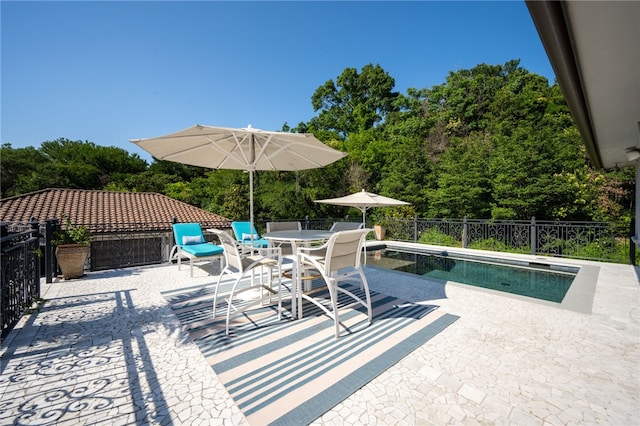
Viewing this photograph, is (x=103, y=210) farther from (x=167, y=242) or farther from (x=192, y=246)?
(x=192, y=246)

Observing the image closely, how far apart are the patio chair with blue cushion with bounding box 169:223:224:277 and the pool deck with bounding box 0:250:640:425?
5.89 ft

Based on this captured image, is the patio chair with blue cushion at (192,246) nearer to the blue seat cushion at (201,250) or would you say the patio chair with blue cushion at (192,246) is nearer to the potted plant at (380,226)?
the blue seat cushion at (201,250)

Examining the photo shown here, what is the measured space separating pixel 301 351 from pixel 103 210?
7.64 meters

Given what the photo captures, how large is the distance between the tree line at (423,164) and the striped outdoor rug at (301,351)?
8.04 m

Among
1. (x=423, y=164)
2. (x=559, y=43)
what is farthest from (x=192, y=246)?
(x=423, y=164)

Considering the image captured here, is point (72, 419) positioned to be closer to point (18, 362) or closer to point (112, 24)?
point (18, 362)

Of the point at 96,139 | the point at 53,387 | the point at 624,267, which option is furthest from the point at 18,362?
the point at 96,139

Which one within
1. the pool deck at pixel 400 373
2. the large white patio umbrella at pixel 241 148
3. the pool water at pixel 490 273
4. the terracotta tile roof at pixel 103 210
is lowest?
the pool water at pixel 490 273

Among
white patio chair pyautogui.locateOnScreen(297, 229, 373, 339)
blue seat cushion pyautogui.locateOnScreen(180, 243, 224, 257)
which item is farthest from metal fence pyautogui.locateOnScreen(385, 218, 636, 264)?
blue seat cushion pyautogui.locateOnScreen(180, 243, 224, 257)

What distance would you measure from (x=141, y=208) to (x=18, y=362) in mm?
6542

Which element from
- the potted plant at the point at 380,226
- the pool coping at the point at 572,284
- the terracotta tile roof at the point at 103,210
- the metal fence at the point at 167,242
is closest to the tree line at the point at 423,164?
the potted plant at the point at 380,226

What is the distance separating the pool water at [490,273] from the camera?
17.4 feet

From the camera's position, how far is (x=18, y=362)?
230 cm

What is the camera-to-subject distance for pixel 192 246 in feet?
19.4
